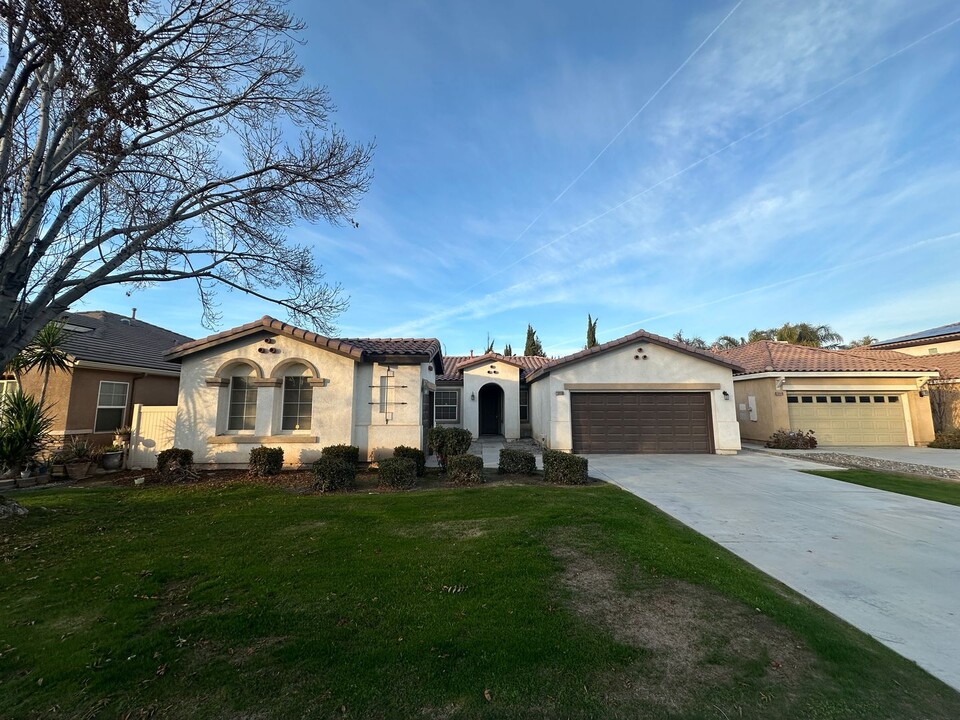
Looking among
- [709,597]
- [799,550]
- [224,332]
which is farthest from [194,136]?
[799,550]

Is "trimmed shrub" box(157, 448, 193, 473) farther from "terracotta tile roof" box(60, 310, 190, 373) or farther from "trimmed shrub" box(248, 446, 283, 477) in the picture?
"terracotta tile roof" box(60, 310, 190, 373)

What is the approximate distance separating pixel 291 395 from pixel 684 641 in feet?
36.6

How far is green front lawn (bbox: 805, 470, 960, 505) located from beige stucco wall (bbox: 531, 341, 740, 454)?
3.71 metres

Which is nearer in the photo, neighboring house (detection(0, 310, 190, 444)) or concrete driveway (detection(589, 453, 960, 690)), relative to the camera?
concrete driveway (detection(589, 453, 960, 690))

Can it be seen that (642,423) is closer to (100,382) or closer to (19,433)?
(19,433)

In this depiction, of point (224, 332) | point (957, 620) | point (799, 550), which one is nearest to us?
point (957, 620)

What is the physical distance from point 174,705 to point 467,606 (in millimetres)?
2190

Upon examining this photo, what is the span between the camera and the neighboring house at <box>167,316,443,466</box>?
36.4 ft

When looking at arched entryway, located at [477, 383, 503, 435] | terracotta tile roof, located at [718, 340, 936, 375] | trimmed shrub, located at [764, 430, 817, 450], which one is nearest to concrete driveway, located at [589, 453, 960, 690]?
trimmed shrub, located at [764, 430, 817, 450]

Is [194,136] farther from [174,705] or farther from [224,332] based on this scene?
[174,705]

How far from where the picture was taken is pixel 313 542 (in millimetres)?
5559

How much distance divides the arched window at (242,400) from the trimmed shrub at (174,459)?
1.51m

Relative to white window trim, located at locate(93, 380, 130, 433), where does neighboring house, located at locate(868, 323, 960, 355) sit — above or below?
above

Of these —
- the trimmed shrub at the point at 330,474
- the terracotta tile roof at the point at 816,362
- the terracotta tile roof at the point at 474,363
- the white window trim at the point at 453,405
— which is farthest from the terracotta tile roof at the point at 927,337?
the trimmed shrub at the point at 330,474
